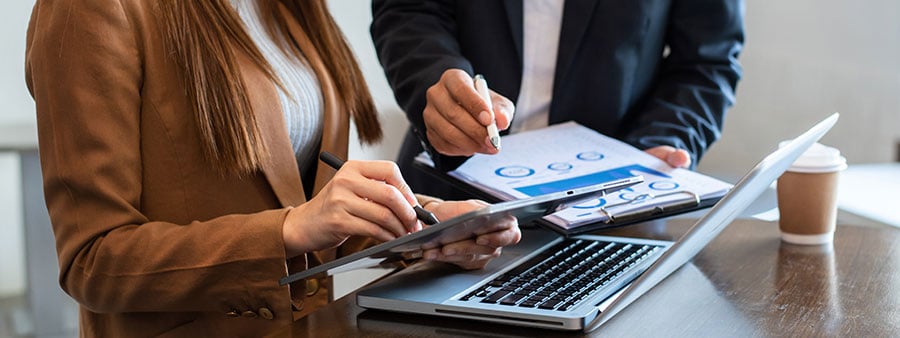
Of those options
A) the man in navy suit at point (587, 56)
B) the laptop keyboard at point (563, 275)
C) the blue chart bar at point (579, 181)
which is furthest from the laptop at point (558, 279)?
the man in navy suit at point (587, 56)

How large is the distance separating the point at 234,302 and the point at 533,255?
34 cm

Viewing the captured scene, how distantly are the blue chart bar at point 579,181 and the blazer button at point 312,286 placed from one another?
0.30 metres

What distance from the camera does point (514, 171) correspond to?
1.37m

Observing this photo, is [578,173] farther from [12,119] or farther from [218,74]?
[12,119]

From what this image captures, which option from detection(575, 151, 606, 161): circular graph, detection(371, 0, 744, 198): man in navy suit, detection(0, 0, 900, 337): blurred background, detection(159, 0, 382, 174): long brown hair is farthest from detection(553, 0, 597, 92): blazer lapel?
detection(0, 0, 900, 337): blurred background

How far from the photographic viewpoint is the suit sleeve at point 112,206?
100cm

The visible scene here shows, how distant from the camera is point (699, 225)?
933mm

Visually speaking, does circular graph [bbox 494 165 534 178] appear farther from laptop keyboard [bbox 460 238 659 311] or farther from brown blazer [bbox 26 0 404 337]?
brown blazer [bbox 26 0 404 337]

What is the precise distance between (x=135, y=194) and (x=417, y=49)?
0.68m

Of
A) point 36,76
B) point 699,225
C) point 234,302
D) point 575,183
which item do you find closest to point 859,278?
point 699,225

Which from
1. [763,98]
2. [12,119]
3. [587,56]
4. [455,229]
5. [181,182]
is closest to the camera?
[455,229]

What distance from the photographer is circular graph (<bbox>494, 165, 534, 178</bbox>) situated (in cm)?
135

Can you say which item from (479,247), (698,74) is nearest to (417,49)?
(698,74)

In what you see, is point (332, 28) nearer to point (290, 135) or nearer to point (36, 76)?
point (290, 135)
